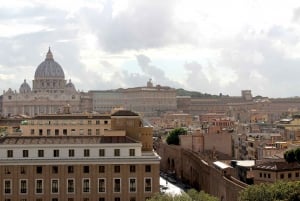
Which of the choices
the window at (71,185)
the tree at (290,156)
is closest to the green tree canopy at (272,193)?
the window at (71,185)

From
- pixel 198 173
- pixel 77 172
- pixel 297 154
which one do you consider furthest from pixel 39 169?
pixel 198 173

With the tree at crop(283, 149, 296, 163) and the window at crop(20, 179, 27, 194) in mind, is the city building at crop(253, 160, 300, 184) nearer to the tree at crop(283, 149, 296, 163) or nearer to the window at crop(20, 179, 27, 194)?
the tree at crop(283, 149, 296, 163)

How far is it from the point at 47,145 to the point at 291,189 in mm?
12791

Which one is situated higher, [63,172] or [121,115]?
[121,115]

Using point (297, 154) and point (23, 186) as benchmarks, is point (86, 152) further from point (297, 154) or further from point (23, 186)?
point (297, 154)

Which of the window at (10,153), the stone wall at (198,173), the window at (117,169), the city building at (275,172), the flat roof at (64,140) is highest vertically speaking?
the flat roof at (64,140)

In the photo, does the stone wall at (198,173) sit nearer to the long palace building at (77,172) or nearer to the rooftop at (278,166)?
the rooftop at (278,166)

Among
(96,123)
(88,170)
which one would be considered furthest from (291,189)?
(96,123)

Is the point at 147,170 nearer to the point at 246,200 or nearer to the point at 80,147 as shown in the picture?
the point at 80,147

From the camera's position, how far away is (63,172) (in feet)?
127

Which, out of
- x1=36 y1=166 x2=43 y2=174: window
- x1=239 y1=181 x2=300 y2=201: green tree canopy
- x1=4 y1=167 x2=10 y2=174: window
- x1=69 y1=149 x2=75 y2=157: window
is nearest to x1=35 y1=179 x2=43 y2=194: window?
x1=36 y1=166 x2=43 y2=174: window

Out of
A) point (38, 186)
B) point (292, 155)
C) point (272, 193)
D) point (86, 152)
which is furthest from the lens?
point (292, 155)

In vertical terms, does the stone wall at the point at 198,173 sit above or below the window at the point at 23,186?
below

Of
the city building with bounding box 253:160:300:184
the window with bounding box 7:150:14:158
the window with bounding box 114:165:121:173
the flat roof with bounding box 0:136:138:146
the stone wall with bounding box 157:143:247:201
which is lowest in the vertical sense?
the stone wall with bounding box 157:143:247:201
